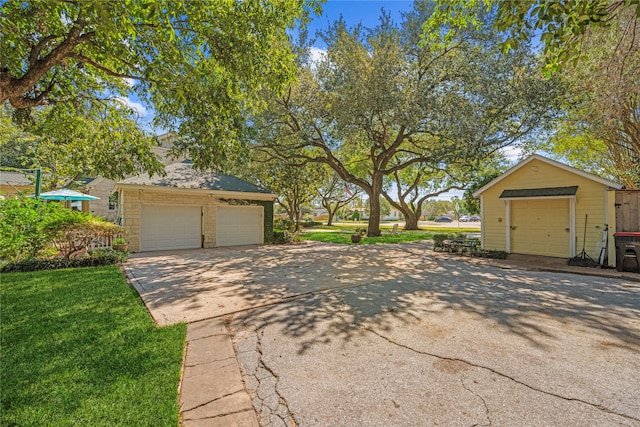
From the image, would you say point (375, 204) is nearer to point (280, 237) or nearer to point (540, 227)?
point (280, 237)

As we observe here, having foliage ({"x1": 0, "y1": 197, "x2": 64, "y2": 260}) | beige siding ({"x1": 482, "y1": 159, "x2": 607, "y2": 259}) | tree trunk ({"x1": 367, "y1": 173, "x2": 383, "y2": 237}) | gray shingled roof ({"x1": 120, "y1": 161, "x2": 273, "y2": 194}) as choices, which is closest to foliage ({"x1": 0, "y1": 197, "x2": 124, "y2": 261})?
foliage ({"x1": 0, "y1": 197, "x2": 64, "y2": 260})

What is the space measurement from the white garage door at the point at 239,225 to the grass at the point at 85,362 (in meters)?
8.71

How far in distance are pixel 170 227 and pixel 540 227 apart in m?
14.4

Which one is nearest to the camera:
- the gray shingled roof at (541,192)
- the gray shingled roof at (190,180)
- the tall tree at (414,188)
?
the gray shingled roof at (541,192)

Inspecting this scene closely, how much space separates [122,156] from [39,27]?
3.15 m

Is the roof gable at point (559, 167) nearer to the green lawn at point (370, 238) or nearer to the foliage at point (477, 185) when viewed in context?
the green lawn at point (370, 238)

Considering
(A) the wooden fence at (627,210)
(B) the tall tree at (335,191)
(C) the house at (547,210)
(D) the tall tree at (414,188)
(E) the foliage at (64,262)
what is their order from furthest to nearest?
(B) the tall tree at (335,191)
(D) the tall tree at (414,188)
(C) the house at (547,210)
(A) the wooden fence at (627,210)
(E) the foliage at (64,262)

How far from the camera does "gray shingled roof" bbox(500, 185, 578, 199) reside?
9039mm

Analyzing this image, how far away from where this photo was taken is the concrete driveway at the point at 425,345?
89.7 inches

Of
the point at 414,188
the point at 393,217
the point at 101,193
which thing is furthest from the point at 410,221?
the point at 393,217

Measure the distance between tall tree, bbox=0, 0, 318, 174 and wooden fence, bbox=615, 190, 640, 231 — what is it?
1016cm

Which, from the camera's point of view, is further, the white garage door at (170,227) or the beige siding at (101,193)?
the beige siding at (101,193)

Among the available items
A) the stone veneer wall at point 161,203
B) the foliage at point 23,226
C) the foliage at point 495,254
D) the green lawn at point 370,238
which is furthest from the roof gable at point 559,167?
the foliage at point 23,226

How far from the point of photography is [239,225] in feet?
47.1
